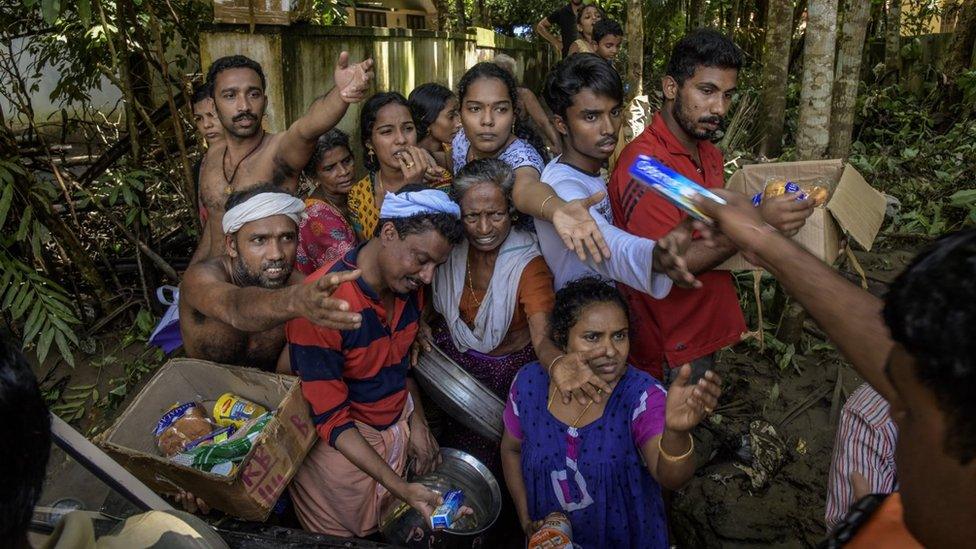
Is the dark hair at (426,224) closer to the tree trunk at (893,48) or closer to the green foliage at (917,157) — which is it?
the green foliage at (917,157)

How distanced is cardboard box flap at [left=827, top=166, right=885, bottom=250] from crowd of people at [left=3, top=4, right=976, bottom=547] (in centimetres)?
52

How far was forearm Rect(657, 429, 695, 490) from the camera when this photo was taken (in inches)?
83.6

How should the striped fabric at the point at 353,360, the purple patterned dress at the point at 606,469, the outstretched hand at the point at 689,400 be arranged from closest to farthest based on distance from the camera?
the outstretched hand at the point at 689,400 < the purple patterned dress at the point at 606,469 < the striped fabric at the point at 353,360

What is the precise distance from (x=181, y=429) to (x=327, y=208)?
1348 mm

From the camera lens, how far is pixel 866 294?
1.57 metres

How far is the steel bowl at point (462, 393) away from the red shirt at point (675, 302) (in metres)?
0.74

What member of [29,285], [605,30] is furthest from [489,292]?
[605,30]

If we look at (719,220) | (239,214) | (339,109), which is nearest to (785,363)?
(719,220)

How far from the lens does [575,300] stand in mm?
2615

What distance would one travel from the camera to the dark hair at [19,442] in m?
0.95

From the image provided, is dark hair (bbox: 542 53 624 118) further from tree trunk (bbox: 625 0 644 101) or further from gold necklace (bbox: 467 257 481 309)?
tree trunk (bbox: 625 0 644 101)

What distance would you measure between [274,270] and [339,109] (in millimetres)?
866

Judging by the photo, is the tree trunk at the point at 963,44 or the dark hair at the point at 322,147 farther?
the tree trunk at the point at 963,44

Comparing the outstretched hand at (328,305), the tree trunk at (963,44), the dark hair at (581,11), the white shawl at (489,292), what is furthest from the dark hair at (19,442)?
the tree trunk at (963,44)
